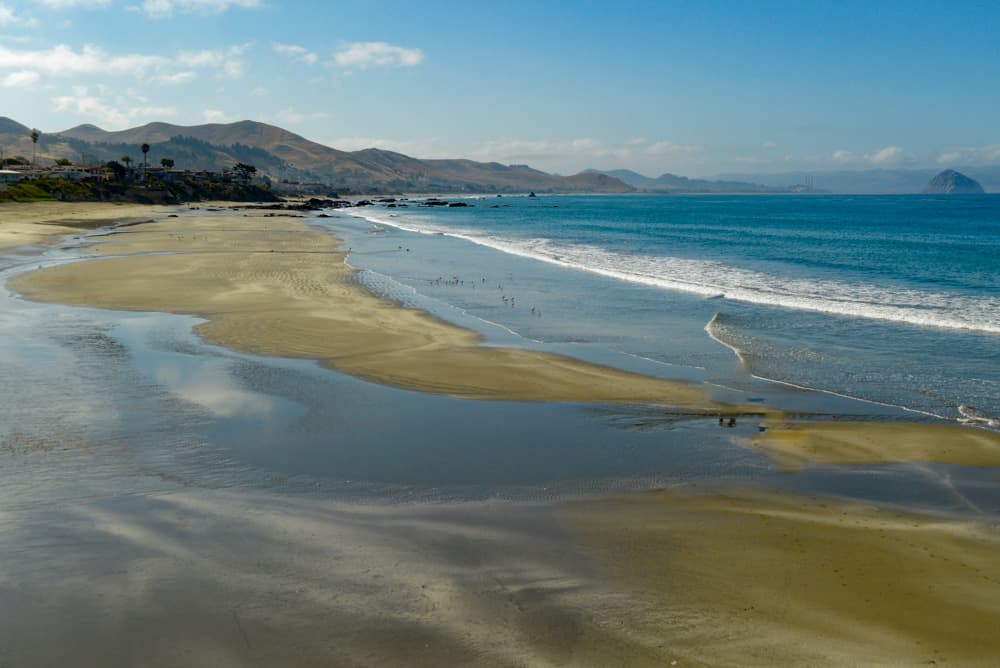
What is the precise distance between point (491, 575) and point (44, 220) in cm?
6954

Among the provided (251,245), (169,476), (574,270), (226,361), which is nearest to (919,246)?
(574,270)

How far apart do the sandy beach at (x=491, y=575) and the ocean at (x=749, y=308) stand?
4.62m

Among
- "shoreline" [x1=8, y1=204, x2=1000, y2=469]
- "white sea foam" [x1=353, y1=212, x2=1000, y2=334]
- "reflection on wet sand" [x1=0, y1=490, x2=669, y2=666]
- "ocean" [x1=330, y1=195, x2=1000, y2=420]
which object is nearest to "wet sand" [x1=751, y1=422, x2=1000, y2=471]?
"shoreline" [x1=8, y1=204, x2=1000, y2=469]

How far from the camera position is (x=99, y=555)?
7.92 metres

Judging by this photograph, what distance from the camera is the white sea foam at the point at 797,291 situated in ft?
82.9

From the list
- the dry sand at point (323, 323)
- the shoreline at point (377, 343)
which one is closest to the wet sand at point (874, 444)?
the shoreline at point (377, 343)

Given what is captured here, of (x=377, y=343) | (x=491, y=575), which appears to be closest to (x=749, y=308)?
(x=377, y=343)

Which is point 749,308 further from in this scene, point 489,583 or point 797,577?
point 489,583

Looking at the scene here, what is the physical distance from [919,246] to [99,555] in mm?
62260

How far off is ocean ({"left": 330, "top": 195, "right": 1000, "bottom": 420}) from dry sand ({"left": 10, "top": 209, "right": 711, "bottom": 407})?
Result: 1.64 metres

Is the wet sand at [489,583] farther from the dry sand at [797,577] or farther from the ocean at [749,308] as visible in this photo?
the ocean at [749,308]

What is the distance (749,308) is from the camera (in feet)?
89.6

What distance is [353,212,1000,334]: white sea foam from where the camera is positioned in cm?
2528

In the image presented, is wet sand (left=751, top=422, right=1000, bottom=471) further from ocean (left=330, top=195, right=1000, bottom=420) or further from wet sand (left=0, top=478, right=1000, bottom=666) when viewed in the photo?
wet sand (left=0, top=478, right=1000, bottom=666)
